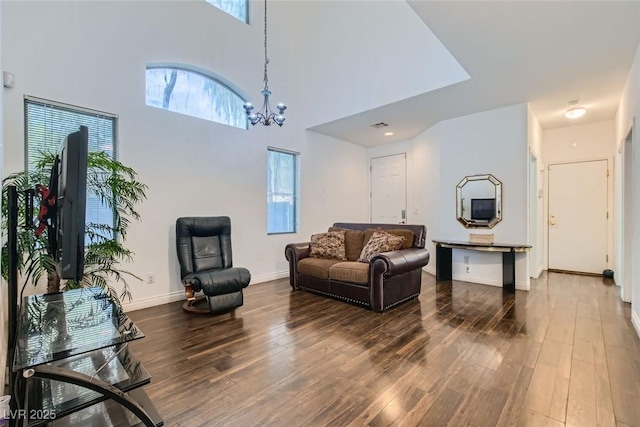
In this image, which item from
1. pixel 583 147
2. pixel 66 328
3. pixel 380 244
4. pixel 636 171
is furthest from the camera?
pixel 583 147

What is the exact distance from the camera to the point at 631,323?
9.33 feet

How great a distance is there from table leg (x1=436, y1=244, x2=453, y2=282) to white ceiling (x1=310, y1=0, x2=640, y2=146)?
212 cm

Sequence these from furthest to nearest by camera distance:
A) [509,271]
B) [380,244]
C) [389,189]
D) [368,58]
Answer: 1. [389,189]
2. [368,58]
3. [509,271]
4. [380,244]

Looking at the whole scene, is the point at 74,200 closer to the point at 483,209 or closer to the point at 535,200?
the point at 483,209

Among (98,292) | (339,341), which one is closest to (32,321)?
(98,292)

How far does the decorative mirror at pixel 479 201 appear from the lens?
4.34 meters

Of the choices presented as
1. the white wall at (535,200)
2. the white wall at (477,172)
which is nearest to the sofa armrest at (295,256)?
the white wall at (477,172)

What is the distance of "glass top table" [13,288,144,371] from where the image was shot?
3.83 ft

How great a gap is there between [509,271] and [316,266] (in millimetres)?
2663

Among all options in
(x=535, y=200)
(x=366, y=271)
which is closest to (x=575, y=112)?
(x=535, y=200)

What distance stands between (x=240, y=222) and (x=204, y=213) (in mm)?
569

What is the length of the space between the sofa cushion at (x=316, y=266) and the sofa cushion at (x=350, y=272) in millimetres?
110

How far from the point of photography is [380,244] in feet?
11.8

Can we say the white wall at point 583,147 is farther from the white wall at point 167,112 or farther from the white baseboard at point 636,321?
the white wall at point 167,112
